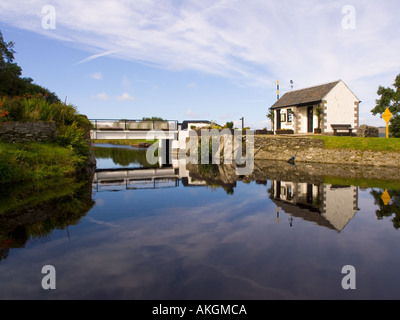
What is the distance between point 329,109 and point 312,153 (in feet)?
27.8

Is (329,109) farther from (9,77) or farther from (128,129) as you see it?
(9,77)

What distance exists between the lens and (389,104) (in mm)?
40875

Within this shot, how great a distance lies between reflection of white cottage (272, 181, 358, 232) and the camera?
364 inches

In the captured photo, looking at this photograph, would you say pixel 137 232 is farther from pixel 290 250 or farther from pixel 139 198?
pixel 139 198

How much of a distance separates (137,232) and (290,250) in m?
3.74

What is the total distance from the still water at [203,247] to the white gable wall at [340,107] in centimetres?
2260

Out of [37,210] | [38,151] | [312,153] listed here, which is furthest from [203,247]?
[312,153]

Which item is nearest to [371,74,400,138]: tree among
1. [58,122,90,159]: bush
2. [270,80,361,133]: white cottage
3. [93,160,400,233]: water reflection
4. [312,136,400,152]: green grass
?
[270,80,361,133]: white cottage

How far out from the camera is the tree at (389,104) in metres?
38.5

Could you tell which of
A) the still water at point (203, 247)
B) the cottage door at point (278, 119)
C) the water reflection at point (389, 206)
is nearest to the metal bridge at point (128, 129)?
the cottage door at point (278, 119)

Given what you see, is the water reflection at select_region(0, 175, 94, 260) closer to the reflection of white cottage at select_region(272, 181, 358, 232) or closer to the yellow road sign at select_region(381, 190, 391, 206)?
the reflection of white cottage at select_region(272, 181, 358, 232)

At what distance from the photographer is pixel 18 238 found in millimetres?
7281

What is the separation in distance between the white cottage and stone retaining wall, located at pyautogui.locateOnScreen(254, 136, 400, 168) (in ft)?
21.1

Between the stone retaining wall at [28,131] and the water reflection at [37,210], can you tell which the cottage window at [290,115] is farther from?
the water reflection at [37,210]
